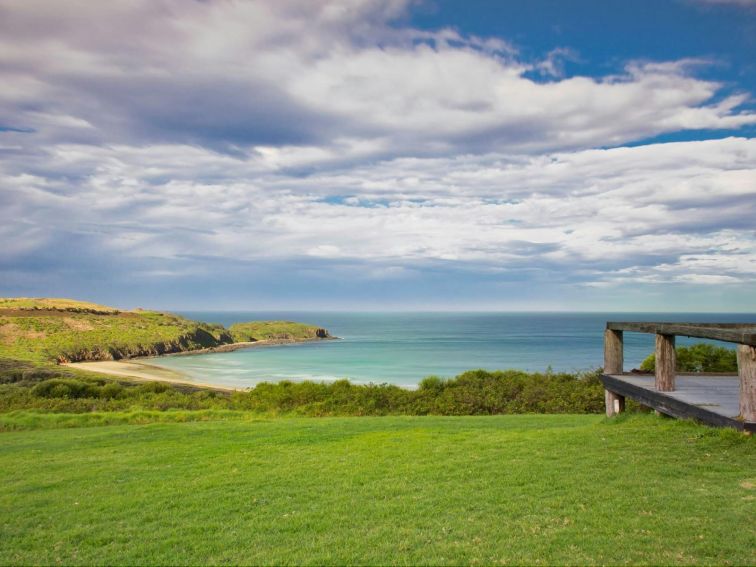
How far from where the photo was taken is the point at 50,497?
8.64 meters

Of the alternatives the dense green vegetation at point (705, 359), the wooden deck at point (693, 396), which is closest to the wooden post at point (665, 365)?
the wooden deck at point (693, 396)

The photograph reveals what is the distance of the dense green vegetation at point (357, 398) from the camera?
23.8 metres

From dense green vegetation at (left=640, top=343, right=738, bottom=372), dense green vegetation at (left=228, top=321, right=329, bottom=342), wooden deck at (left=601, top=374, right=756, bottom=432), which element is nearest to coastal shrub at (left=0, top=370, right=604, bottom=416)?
dense green vegetation at (left=640, top=343, right=738, bottom=372)

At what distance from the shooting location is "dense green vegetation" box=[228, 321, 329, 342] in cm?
12800

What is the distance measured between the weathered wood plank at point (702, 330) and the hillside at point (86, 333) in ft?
194

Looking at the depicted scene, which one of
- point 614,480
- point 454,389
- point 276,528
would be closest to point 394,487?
point 276,528

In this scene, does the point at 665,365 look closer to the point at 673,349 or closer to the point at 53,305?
the point at 673,349

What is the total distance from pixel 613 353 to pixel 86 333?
79.3 metres

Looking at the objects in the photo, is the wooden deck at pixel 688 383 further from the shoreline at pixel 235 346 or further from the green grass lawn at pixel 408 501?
the shoreline at pixel 235 346

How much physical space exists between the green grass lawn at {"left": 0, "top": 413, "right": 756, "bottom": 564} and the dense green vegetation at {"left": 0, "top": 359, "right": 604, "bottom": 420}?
12.4 meters

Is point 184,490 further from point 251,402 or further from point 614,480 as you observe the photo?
point 251,402

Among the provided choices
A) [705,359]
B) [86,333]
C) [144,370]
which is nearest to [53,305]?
[86,333]

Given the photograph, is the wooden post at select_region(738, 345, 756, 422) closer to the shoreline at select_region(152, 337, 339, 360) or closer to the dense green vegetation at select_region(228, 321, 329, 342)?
the shoreline at select_region(152, 337, 339, 360)

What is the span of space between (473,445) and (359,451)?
7.32ft
